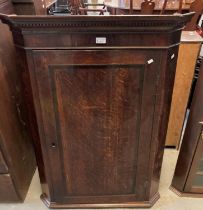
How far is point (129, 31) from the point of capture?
869 millimetres

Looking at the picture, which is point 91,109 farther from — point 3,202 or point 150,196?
point 3,202

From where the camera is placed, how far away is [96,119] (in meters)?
1.09

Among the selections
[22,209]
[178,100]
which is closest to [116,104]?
[178,100]

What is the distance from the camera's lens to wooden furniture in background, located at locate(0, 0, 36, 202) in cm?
121

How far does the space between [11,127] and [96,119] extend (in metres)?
0.53

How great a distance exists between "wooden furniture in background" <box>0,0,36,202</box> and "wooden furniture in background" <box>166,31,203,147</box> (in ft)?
3.29

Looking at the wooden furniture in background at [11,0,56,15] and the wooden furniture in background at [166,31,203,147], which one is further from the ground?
the wooden furniture in background at [11,0,56,15]

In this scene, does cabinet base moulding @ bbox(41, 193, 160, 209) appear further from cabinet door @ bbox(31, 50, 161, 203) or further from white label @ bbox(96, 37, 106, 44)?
white label @ bbox(96, 37, 106, 44)

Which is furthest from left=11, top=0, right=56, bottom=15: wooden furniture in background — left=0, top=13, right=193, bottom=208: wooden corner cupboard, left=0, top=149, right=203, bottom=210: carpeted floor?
left=0, top=149, right=203, bottom=210: carpeted floor

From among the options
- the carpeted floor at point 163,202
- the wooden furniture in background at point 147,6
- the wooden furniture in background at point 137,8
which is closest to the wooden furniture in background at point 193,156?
the carpeted floor at point 163,202

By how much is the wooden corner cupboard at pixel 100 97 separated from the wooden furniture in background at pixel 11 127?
18 cm

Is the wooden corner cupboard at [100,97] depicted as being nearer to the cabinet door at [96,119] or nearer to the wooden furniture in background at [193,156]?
the cabinet door at [96,119]

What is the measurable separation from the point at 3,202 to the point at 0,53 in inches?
36.2

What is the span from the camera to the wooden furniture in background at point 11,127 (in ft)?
3.97
